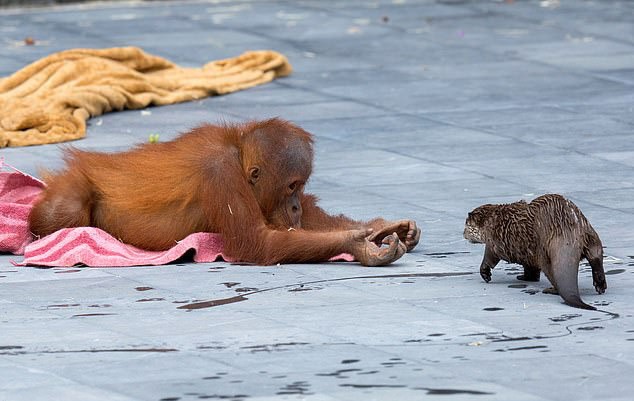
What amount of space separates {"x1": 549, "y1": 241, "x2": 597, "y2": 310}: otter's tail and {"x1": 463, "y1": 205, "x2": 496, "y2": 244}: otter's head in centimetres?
48

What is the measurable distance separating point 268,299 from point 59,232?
4.81ft

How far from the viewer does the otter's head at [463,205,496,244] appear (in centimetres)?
668

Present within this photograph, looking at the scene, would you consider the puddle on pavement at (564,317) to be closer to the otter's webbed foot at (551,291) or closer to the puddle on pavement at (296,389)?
the otter's webbed foot at (551,291)

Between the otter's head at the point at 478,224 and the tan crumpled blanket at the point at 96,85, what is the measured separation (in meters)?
4.53

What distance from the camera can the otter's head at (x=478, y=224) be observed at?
6.68 meters

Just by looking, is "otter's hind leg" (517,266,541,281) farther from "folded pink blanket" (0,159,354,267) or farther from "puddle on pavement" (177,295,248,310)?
"puddle on pavement" (177,295,248,310)

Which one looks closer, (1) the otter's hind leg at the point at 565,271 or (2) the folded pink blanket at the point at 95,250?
(1) the otter's hind leg at the point at 565,271

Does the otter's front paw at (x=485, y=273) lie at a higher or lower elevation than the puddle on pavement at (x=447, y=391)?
lower

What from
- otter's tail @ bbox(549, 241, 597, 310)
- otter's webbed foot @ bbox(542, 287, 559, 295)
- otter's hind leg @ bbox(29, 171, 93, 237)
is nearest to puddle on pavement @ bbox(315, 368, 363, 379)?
otter's tail @ bbox(549, 241, 597, 310)

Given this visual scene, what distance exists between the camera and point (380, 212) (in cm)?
824

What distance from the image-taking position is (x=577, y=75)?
13172mm

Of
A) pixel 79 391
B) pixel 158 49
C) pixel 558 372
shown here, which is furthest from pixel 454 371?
pixel 158 49

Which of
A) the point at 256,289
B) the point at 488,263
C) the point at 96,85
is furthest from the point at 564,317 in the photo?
the point at 96,85

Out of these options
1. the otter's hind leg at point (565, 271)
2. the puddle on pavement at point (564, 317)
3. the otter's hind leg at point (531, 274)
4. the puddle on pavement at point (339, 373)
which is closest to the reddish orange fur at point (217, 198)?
the otter's hind leg at point (531, 274)
